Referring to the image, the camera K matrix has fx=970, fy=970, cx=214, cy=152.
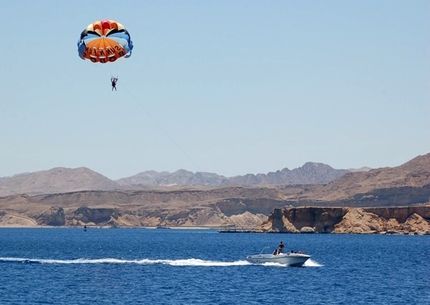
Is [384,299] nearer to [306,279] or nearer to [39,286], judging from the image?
[306,279]

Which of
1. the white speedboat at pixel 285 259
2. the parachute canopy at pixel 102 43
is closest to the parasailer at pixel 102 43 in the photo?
the parachute canopy at pixel 102 43

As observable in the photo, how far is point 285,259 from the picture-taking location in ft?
363

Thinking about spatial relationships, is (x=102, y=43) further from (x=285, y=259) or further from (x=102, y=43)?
(x=285, y=259)

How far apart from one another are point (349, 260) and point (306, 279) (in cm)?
3868

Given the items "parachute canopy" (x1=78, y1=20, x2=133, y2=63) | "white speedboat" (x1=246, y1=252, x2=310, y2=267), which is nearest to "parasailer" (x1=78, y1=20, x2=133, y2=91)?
"parachute canopy" (x1=78, y1=20, x2=133, y2=63)

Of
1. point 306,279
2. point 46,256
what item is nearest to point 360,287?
point 306,279

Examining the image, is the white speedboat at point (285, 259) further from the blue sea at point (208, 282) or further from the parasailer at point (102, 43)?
the parasailer at point (102, 43)

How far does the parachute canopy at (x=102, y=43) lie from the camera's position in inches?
3438

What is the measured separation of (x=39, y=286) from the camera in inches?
3388

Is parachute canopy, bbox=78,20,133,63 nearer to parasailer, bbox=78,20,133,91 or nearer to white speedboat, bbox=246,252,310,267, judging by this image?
parasailer, bbox=78,20,133,91

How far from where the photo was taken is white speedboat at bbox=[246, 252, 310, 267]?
362 feet

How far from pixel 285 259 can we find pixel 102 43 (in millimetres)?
36606

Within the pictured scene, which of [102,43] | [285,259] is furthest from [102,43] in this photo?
[285,259]

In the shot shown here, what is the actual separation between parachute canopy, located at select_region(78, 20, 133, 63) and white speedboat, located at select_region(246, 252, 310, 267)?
3460 centimetres
